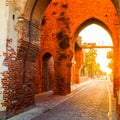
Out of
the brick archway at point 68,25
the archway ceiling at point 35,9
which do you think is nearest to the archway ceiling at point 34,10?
the archway ceiling at point 35,9

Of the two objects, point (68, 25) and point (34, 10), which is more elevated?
point (68, 25)

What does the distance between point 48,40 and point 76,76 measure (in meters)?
17.1

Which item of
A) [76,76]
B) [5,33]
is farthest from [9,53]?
[76,76]

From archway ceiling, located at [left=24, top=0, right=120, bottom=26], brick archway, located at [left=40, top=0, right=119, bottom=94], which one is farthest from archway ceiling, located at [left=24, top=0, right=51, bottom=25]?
brick archway, located at [left=40, top=0, right=119, bottom=94]

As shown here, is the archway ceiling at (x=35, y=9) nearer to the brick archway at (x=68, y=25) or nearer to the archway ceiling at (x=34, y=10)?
the archway ceiling at (x=34, y=10)

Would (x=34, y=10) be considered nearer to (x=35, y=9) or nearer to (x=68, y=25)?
(x=35, y=9)

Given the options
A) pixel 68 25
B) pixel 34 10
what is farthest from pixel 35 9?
pixel 68 25

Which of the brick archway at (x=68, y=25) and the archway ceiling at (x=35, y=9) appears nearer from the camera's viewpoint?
the archway ceiling at (x=35, y=9)

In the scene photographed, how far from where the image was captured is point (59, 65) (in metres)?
21.9

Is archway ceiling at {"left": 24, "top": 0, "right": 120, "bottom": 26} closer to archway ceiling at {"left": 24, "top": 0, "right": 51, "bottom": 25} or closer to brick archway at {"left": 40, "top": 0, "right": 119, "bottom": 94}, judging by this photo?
archway ceiling at {"left": 24, "top": 0, "right": 51, "bottom": 25}

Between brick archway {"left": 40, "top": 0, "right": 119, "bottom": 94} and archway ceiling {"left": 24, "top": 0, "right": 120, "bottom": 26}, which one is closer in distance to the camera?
archway ceiling {"left": 24, "top": 0, "right": 120, "bottom": 26}

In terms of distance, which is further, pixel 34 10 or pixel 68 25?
pixel 68 25

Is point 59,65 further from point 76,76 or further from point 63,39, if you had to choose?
point 76,76

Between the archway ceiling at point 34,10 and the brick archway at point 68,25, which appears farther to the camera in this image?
the brick archway at point 68,25
